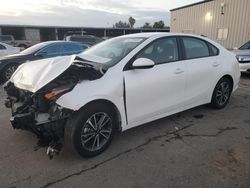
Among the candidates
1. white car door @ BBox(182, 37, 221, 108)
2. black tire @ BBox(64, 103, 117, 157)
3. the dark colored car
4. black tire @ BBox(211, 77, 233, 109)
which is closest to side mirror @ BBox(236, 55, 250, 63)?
black tire @ BBox(211, 77, 233, 109)

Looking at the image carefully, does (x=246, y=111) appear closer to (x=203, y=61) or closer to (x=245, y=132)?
(x=245, y=132)

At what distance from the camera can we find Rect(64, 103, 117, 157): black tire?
2.95m

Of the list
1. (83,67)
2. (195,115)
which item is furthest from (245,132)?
(83,67)

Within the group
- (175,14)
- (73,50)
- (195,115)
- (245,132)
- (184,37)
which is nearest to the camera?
(245,132)

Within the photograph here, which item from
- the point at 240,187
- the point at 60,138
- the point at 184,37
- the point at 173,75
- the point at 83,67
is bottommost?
the point at 240,187

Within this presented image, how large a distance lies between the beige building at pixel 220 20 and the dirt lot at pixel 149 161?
15.3 meters

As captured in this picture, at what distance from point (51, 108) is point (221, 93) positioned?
11.8ft

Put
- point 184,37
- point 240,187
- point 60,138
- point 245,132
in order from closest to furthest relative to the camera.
Answer: point 240,187 < point 60,138 < point 245,132 < point 184,37

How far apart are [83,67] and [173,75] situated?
1.55 meters

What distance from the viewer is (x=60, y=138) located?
310 centimetres

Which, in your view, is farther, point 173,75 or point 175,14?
point 175,14

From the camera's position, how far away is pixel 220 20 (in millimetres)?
19188

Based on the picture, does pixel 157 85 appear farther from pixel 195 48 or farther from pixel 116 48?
pixel 195 48

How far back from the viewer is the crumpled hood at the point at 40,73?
3088 mm
